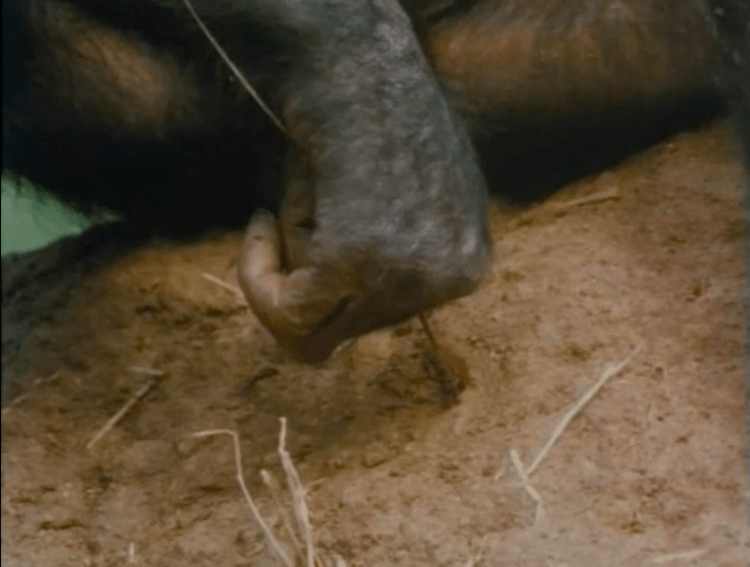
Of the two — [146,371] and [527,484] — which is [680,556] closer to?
[527,484]

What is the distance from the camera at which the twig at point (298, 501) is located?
46.3 inches

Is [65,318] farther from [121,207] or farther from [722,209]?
[722,209]

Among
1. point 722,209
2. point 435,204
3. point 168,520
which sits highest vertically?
point 435,204

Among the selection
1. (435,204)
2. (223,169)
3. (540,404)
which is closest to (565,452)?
(540,404)

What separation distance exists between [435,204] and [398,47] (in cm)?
18

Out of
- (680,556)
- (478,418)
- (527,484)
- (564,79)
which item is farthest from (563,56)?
(680,556)

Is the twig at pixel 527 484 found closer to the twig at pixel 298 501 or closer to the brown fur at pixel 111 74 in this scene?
the twig at pixel 298 501

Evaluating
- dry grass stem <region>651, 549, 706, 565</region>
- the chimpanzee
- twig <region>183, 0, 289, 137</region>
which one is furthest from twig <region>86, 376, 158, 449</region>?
dry grass stem <region>651, 549, 706, 565</region>

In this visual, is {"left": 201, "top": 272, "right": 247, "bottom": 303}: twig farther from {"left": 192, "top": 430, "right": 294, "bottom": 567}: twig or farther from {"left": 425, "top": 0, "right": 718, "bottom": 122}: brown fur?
{"left": 425, "top": 0, "right": 718, "bottom": 122}: brown fur

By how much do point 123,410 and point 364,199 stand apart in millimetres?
513

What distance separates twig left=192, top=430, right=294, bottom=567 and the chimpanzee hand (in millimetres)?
152

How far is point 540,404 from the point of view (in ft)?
4.23

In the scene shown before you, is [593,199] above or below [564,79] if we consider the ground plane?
below

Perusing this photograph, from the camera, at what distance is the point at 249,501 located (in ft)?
4.23
